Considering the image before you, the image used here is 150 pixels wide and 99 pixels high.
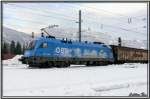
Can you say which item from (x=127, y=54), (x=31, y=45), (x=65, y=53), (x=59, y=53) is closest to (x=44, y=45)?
(x=31, y=45)

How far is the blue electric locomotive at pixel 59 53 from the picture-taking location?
79.8 feet

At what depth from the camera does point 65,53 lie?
26969mm

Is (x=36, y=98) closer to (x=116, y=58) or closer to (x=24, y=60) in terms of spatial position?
(x=24, y=60)

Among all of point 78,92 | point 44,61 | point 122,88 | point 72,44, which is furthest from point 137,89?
point 72,44

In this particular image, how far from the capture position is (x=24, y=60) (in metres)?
24.6

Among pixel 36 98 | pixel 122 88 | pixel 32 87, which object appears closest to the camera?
pixel 36 98

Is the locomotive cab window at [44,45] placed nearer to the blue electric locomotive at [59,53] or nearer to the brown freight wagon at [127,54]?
the blue electric locomotive at [59,53]

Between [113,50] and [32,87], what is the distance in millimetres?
26828

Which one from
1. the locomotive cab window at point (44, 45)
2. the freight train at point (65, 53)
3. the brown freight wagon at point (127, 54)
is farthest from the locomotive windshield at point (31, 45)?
the brown freight wagon at point (127, 54)

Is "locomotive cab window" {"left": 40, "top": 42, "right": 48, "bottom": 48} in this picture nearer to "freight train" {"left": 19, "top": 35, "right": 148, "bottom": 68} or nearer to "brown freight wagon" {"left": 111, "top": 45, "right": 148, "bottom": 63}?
"freight train" {"left": 19, "top": 35, "right": 148, "bottom": 68}

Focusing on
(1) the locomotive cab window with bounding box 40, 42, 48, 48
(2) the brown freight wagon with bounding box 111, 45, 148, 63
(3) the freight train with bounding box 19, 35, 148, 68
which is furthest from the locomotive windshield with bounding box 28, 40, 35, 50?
(2) the brown freight wagon with bounding box 111, 45, 148, 63

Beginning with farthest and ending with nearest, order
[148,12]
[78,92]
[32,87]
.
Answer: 1. [148,12]
2. [32,87]
3. [78,92]

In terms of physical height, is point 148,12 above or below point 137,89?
above

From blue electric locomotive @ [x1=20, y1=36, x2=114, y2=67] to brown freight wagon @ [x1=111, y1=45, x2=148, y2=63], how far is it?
5425 mm
